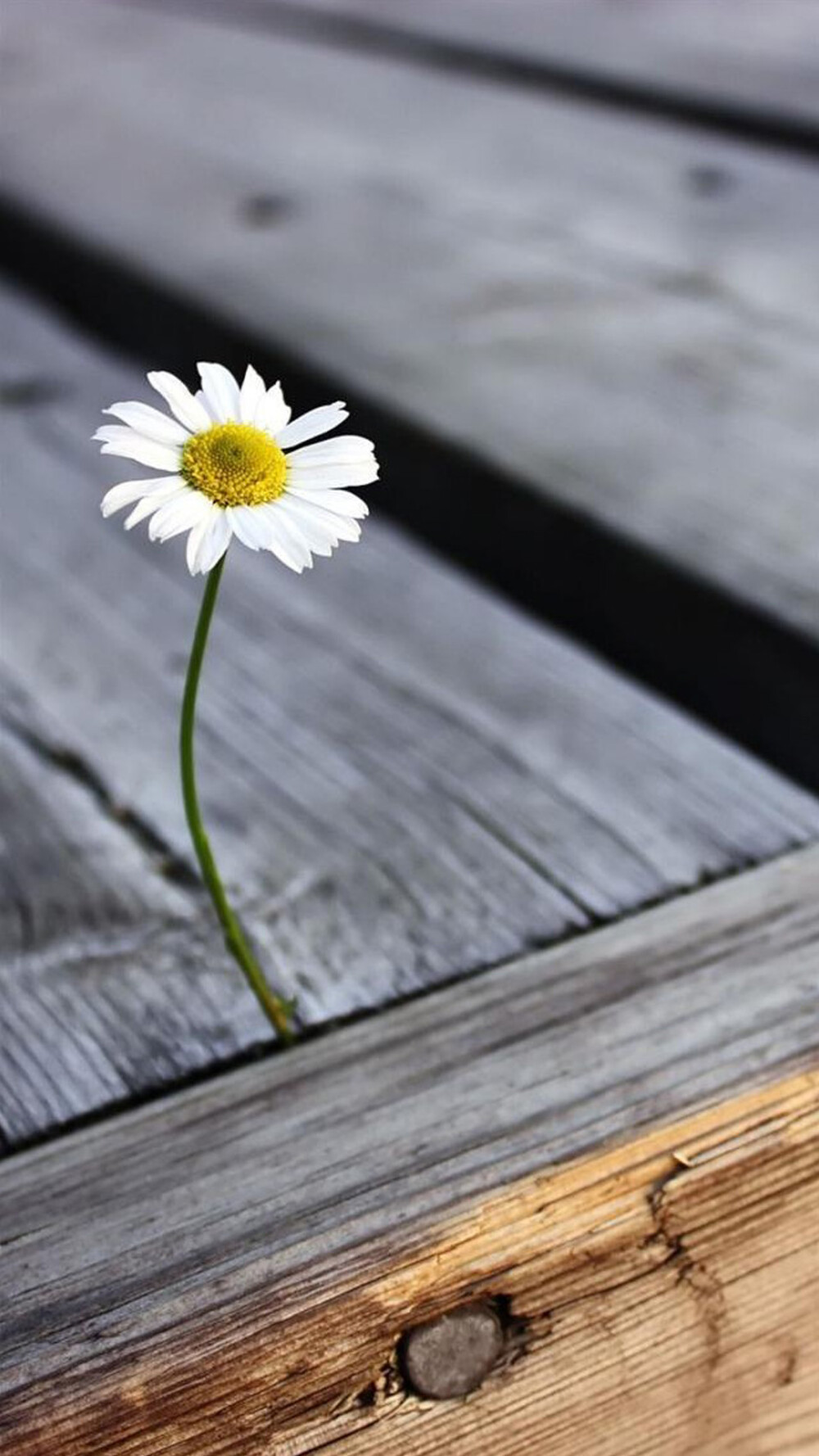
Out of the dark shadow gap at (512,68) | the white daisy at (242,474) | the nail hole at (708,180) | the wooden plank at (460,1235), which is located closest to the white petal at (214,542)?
the white daisy at (242,474)

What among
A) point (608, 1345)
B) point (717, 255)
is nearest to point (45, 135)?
point (717, 255)

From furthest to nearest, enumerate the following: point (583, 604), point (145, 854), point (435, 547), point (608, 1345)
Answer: point (435, 547) → point (583, 604) → point (145, 854) → point (608, 1345)

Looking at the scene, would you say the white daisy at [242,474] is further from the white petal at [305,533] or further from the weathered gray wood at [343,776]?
the weathered gray wood at [343,776]

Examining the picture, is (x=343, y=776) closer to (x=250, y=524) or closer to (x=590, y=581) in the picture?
(x=590, y=581)

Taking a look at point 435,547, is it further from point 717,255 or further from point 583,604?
point 717,255

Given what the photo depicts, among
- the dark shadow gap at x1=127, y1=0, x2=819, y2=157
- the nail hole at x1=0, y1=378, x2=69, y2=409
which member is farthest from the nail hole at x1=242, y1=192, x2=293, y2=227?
the dark shadow gap at x1=127, y1=0, x2=819, y2=157

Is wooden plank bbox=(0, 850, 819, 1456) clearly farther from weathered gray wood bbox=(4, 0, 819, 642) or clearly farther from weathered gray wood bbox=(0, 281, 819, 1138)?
weathered gray wood bbox=(4, 0, 819, 642)

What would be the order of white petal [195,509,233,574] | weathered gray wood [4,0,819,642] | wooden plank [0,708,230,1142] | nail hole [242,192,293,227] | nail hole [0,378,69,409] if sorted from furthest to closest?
1. nail hole [242,192,293,227]
2. nail hole [0,378,69,409]
3. weathered gray wood [4,0,819,642]
4. wooden plank [0,708,230,1142]
5. white petal [195,509,233,574]
